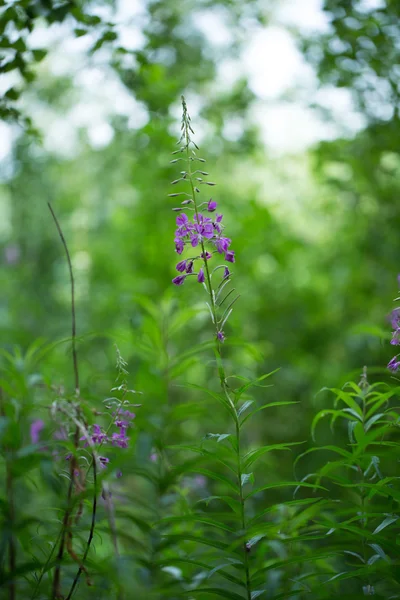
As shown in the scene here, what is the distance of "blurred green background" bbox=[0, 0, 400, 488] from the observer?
2.62m

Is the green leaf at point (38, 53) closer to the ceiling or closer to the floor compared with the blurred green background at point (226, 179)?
closer to the floor

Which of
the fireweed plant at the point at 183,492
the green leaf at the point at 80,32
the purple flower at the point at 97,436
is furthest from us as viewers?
the green leaf at the point at 80,32

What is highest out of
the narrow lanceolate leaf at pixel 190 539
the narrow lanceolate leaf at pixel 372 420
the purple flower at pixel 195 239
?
the purple flower at pixel 195 239

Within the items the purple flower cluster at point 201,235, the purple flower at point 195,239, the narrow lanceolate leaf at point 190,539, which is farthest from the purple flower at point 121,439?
the purple flower at point 195,239

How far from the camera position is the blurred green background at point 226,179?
8.59 feet

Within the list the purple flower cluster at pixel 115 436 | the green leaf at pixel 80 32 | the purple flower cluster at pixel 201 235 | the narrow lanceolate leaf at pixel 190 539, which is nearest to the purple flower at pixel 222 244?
the purple flower cluster at pixel 201 235

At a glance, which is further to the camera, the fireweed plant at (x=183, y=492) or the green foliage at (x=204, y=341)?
the green foliage at (x=204, y=341)

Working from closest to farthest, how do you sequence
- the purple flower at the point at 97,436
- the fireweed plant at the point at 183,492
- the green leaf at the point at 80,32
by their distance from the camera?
the fireweed plant at the point at 183,492, the purple flower at the point at 97,436, the green leaf at the point at 80,32

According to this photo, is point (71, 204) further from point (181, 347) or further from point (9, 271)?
point (181, 347)

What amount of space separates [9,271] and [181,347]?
109 inches

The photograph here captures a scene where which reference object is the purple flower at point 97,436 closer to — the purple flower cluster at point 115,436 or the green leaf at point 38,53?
the purple flower cluster at point 115,436

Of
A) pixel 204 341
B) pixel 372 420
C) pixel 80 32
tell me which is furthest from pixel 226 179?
pixel 372 420

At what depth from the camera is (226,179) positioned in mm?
5641

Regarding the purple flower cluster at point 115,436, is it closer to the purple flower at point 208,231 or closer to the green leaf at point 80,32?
the purple flower at point 208,231
